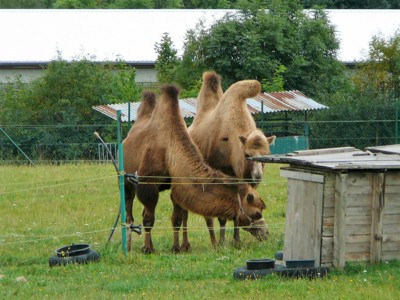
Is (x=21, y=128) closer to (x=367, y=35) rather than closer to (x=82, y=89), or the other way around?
(x=82, y=89)

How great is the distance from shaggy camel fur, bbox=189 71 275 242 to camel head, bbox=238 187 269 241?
55 millimetres

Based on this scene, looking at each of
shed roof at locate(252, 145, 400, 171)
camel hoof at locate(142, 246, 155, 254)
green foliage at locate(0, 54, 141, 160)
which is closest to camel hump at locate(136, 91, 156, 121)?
camel hoof at locate(142, 246, 155, 254)

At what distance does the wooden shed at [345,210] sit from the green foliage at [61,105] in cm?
1692

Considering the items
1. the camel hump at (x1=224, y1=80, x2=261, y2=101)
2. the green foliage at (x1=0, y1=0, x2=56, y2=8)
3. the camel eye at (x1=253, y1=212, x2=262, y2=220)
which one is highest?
the green foliage at (x1=0, y1=0, x2=56, y2=8)

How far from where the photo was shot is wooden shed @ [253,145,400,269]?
1127 cm

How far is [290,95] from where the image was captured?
31.8 meters

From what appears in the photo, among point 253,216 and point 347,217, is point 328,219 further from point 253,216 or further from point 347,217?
point 253,216

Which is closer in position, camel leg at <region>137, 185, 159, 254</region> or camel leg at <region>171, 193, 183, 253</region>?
camel leg at <region>137, 185, 159, 254</region>

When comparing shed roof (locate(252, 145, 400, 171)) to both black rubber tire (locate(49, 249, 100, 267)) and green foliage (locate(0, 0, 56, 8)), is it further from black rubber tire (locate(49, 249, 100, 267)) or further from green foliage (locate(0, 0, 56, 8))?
green foliage (locate(0, 0, 56, 8))

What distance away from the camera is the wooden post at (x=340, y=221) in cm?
1123

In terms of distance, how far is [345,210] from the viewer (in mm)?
11242

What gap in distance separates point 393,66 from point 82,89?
1253 centimetres

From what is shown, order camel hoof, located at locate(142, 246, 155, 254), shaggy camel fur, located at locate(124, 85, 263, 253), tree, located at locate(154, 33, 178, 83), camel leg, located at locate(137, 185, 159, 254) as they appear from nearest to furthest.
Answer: shaggy camel fur, located at locate(124, 85, 263, 253) < camel hoof, located at locate(142, 246, 155, 254) < camel leg, located at locate(137, 185, 159, 254) < tree, located at locate(154, 33, 178, 83)

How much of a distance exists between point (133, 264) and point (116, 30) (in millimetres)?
36268
